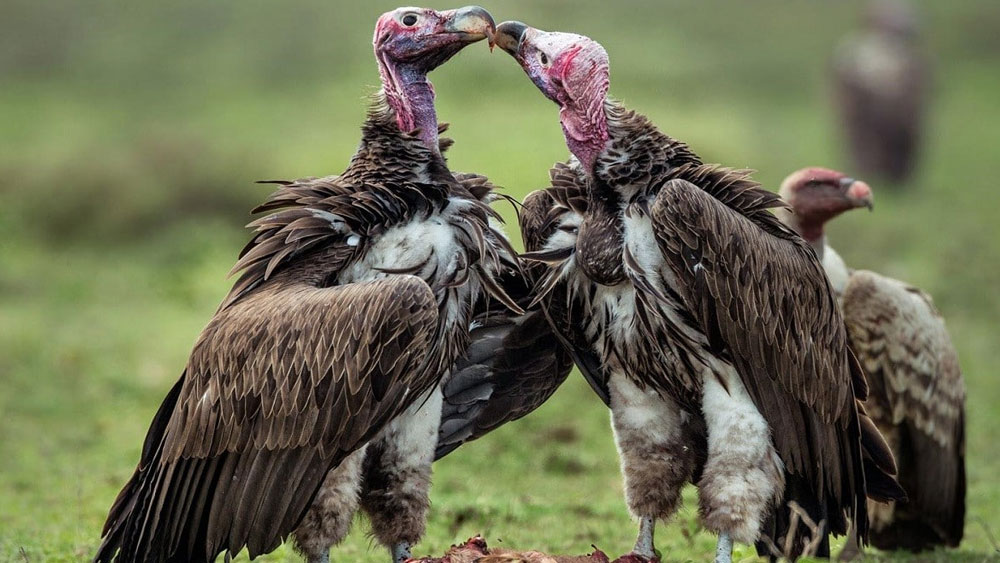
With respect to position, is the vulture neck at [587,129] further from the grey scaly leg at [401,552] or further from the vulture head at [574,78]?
the grey scaly leg at [401,552]

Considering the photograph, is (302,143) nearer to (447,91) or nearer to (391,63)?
(447,91)

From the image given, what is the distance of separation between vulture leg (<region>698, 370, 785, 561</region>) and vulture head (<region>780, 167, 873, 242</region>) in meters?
1.94

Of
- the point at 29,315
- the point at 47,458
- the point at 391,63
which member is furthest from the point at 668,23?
the point at 391,63

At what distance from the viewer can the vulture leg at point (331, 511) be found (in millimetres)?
5082

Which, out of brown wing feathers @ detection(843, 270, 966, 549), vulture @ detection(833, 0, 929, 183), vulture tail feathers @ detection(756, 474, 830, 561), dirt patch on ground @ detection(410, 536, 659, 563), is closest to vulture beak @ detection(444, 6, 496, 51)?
dirt patch on ground @ detection(410, 536, 659, 563)

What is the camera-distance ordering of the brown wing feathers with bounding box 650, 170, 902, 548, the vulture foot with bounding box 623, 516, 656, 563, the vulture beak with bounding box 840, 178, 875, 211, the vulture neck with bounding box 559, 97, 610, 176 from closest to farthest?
the brown wing feathers with bounding box 650, 170, 902, 548 → the vulture neck with bounding box 559, 97, 610, 176 → the vulture foot with bounding box 623, 516, 656, 563 → the vulture beak with bounding box 840, 178, 875, 211

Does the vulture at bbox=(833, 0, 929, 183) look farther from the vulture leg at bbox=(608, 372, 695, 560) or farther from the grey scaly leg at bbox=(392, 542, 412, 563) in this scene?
the grey scaly leg at bbox=(392, 542, 412, 563)

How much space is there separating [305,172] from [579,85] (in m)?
10.5

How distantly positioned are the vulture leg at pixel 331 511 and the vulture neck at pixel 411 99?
1182mm

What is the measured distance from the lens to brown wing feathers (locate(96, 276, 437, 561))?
482 cm

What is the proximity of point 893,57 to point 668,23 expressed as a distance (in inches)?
370

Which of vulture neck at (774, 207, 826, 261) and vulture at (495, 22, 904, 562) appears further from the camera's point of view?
vulture neck at (774, 207, 826, 261)

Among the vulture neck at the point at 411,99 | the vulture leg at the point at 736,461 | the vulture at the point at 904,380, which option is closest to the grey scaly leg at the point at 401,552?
the vulture leg at the point at 736,461

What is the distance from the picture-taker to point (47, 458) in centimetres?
846
